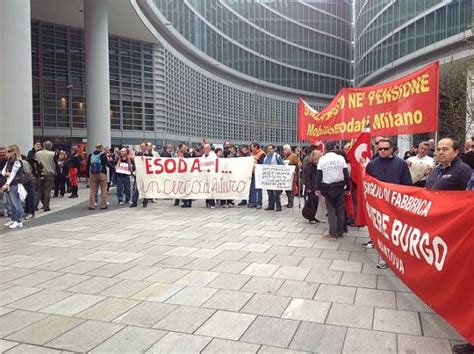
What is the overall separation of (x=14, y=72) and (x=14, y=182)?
7500 mm

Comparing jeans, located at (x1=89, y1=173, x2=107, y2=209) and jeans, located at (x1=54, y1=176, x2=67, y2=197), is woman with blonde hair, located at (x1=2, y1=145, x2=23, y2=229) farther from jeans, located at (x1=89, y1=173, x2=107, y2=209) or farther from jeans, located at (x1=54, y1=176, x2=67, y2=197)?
jeans, located at (x1=54, y1=176, x2=67, y2=197)

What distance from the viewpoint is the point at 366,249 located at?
7.80 m

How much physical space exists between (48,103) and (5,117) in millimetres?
16791

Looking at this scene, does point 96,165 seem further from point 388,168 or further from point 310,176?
point 388,168

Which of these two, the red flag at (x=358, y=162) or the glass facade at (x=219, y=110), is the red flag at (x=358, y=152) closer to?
the red flag at (x=358, y=162)

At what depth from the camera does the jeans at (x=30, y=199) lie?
11.3 meters

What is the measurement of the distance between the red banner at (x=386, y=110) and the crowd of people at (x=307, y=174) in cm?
44

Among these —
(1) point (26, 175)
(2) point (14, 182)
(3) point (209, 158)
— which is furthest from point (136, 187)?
(2) point (14, 182)

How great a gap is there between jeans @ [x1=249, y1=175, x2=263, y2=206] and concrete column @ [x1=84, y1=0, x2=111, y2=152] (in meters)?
15.4

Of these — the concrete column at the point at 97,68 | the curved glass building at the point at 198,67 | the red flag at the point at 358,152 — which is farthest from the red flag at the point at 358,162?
the curved glass building at the point at 198,67

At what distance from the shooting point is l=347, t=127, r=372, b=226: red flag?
8.60 meters

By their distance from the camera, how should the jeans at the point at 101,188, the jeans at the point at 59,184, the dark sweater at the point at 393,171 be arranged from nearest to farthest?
the dark sweater at the point at 393,171
the jeans at the point at 101,188
the jeans at the point at 59,184

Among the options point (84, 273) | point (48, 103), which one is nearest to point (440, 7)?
point (48, 103)

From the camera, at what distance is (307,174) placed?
10.6 m
